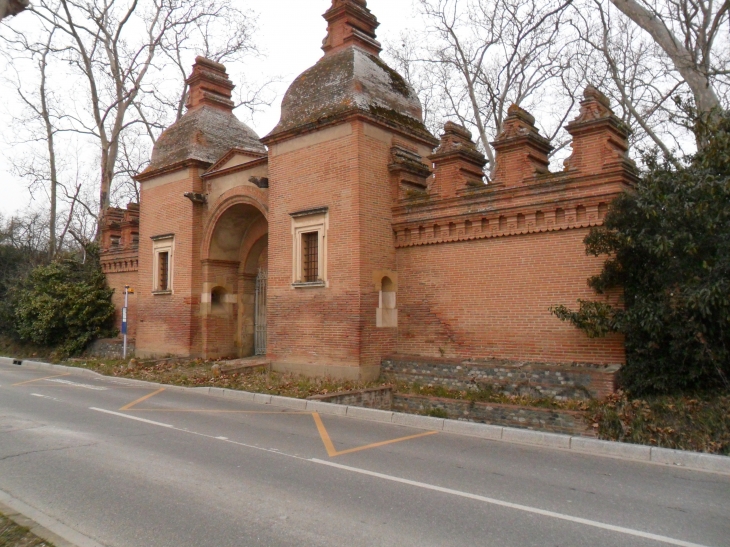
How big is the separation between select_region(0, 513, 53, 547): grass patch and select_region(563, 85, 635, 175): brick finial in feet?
35.7

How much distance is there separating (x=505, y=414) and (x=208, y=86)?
54.2 ft

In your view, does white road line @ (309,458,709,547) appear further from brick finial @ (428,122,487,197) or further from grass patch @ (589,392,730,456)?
brick finial @ (428,122,487,197)

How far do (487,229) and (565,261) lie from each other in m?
2.00

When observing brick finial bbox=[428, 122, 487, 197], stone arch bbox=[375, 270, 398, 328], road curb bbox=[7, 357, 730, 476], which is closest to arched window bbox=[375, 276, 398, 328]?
stone arch bbox=[375, 270, 398, 328]

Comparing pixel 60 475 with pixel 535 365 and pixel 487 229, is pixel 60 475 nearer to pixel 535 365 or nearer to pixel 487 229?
pixel 535 365

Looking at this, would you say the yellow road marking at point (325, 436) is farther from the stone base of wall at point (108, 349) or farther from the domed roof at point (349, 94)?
the stone base of wall at point (108, 349)

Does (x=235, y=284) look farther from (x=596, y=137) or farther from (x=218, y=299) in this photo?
(x=596, y=137)

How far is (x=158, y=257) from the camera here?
69.3 feet

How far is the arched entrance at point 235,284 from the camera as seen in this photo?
19641 millimetres

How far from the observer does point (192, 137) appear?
67.9 ft

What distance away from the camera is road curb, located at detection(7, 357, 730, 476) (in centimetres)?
785

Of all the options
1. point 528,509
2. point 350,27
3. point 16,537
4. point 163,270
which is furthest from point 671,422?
point 163,270

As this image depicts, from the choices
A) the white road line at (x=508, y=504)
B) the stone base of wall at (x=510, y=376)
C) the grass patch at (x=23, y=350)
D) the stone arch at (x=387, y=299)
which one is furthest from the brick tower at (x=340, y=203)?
the grass patch at (x=23, y=350)

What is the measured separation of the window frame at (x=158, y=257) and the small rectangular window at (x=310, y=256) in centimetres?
642
